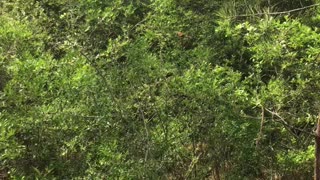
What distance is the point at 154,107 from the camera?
3113 mm

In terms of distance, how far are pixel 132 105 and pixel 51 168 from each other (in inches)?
25.5

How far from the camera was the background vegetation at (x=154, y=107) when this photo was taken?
2916mm

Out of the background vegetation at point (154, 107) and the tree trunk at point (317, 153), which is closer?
the tree trunk at point (317, 153)

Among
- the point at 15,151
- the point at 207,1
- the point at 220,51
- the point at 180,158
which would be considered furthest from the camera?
the point at 207,1

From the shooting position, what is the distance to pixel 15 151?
2.77 m

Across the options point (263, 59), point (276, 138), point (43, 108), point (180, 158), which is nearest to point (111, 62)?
point (43, 108)

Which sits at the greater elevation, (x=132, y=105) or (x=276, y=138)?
(x=132, y=105)

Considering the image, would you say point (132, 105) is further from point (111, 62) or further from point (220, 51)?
point (220, 51)

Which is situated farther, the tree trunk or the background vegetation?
the background vegetation

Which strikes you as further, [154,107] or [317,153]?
[154,107]

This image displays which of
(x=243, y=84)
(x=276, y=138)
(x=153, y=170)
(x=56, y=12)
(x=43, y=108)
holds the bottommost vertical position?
(x=276, y=138)

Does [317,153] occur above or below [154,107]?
below

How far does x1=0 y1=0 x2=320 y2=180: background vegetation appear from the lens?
292 centimetres

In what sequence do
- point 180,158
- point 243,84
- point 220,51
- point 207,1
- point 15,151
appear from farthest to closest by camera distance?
point 207,1, point 220,51, point 243,84, point 180,158, point 15,151
